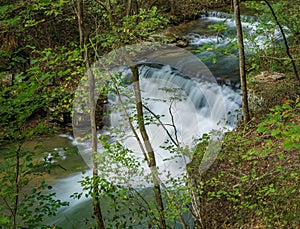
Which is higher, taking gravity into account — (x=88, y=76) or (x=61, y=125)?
(x=88, y=76)

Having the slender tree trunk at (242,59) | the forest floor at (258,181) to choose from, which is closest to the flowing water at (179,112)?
the slender tree trunk at (242,59)

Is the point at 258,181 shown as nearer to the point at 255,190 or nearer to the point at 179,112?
the point at 255,190

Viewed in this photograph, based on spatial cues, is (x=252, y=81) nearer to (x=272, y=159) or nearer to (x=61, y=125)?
(x=272, y=159)

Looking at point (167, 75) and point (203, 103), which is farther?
point (167, 75)

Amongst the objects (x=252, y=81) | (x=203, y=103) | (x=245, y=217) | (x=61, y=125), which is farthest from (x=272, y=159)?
(x=61, y=125)

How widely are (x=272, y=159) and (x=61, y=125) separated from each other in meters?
6.48

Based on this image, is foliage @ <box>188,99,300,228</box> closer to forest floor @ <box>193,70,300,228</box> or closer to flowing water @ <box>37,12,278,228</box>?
forest floor @ <box>193,70,300,228</box>

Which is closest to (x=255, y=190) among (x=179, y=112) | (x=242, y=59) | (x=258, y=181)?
(x=258, y=181)

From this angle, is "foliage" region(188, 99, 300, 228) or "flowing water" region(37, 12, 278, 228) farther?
"flowing water" region(37, 12, 278, 228)

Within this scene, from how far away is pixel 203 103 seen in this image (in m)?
7.92

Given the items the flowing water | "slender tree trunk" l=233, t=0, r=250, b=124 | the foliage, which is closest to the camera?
the foliage

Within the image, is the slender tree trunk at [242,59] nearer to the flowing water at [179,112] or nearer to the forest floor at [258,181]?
the forest floor at [258,181]

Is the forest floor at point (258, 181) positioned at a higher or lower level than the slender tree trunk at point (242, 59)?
lower

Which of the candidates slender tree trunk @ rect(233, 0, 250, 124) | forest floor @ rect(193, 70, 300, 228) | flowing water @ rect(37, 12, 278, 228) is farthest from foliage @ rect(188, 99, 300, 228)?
flowing water @ rect(37, 12, 278, 228)
